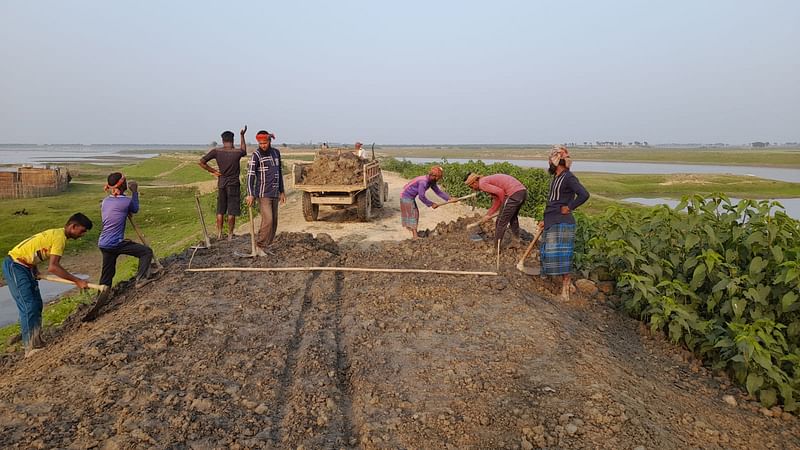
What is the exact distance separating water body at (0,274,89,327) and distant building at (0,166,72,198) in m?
14.0

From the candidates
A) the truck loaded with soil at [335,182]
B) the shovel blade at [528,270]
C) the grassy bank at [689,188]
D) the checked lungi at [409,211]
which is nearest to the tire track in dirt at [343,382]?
the shovel blade at [528,270]

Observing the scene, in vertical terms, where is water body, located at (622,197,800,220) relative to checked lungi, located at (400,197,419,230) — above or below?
below

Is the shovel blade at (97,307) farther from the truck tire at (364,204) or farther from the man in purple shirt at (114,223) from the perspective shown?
the truck tire at (364,204)

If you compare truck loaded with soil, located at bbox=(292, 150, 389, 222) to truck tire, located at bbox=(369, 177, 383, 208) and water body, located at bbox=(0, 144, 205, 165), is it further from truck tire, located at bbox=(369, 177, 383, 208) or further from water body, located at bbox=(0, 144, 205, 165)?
water body, located at bbox=(0, 144, 205, 165)

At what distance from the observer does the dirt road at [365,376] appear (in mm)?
3070

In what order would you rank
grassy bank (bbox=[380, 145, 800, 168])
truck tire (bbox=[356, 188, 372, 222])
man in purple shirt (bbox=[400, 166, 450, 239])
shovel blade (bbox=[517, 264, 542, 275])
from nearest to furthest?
1. shovel blade (bbox=[517, 264, 542, 275])
2. man in purple shirt (bbox=[400, 166, 450, 239])
3. truck tire (bbox=[356, 188, 372, 222])
4. grassy bank (bbox=[380, 145, 800, 168])

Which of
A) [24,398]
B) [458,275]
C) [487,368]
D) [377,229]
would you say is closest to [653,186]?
[377,229]

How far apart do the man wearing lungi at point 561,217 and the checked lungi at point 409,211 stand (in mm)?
3037

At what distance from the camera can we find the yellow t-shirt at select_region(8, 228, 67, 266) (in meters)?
4.71

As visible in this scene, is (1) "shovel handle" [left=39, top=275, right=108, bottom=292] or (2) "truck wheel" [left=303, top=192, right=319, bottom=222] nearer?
(1) "shovel handle" [left=39, top=275, right=108, bottom=292]

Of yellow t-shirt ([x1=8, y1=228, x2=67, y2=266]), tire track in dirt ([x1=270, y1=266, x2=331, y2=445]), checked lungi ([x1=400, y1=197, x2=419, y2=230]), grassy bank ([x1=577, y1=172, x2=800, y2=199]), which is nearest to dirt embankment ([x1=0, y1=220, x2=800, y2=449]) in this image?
tire track in dirt ([x1=270, y1=266, x2=331, y2=445])

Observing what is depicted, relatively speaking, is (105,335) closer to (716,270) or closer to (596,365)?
(596,365)

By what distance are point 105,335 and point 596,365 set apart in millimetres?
4069

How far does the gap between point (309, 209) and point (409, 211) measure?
11.2ft
